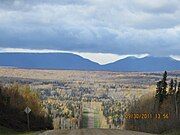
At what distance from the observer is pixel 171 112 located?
118m

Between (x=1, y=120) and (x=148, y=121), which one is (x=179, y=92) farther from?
(x=1, y=120)


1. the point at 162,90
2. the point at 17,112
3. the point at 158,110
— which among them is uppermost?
the point at 162,90

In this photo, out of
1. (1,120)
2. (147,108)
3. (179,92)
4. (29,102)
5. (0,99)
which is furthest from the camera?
(147,108)

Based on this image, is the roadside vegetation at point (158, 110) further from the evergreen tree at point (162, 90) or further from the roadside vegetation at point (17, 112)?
the roadside vegetation at point (17, 112)

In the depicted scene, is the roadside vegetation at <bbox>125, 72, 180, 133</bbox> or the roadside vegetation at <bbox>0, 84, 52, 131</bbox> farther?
the roadside vegetation at <bbox>125, 72, 180, 133</bbox>

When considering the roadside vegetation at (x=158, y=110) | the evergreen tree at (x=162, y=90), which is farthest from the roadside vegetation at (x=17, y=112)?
the evergreen tree at (x=162, y=90)

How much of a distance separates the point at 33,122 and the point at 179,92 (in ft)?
140

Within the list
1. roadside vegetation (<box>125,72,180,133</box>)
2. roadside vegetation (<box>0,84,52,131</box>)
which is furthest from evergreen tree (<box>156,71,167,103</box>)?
roadside vegetation (<box>0,84,52,131</box>)

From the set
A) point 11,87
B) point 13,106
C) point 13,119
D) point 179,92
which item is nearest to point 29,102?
point 11,87

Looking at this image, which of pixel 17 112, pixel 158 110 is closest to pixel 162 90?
pixel 158 110

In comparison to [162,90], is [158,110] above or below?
below

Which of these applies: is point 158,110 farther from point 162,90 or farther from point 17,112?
Answer: point 17,112

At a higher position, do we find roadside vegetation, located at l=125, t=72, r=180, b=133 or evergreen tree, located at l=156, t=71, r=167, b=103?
evergreen tree, located at l=156, t=71, r=167, b=103

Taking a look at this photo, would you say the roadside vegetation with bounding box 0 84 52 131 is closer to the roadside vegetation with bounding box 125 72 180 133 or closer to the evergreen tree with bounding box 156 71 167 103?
the roadside vegetation with bounding box 125 72 180 133
